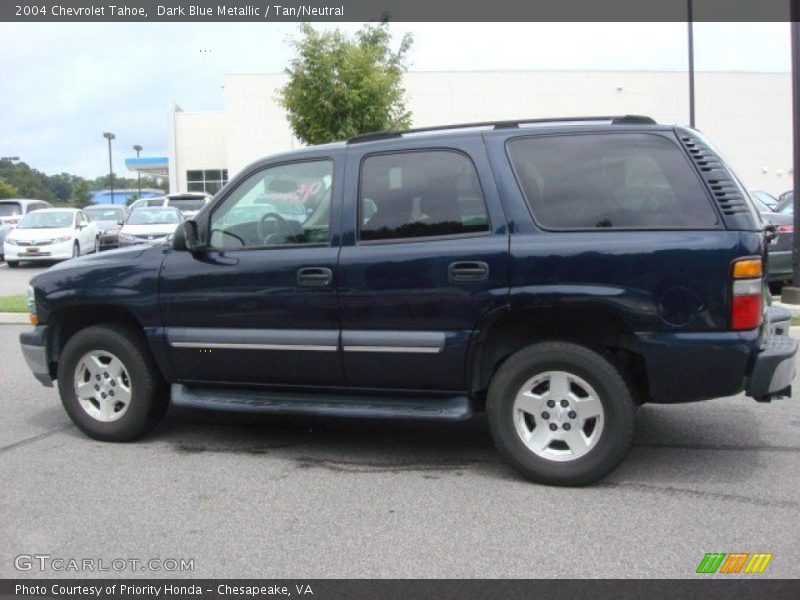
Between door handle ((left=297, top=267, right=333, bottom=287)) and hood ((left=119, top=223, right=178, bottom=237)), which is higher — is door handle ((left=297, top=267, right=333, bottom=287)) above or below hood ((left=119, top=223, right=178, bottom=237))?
below

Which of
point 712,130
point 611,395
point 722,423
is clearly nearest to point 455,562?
point 611,395

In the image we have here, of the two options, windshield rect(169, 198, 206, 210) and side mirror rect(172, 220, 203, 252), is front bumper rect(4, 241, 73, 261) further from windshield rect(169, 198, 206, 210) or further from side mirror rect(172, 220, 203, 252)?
side mirror rect(172, 220, 203, 252)

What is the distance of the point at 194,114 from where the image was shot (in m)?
43.6

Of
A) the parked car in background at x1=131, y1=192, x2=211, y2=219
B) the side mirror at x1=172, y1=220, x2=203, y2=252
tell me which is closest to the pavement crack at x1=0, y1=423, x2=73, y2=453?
the side mirror at x1=172, y1=220, x2=203, y2=252

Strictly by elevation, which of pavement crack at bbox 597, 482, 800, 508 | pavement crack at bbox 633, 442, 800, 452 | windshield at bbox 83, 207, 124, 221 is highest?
windshield at bbox 83, 207, 124, 221

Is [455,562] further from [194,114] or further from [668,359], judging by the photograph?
[194,114]

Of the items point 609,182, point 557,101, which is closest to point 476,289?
point 609,182

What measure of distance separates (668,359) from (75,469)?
142 inches

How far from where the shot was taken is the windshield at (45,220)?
68.2 feet

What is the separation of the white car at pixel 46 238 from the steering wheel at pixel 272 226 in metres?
16.6

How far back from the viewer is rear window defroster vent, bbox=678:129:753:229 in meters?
4.43

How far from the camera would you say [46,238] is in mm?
20266

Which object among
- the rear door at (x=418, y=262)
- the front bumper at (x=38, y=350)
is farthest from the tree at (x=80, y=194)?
the rear door at (x=418, y=262)

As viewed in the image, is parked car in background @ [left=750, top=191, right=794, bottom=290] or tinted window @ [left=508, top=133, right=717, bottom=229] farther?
parked car in background @ [left=750, top=191, right=794, bottom=290]
